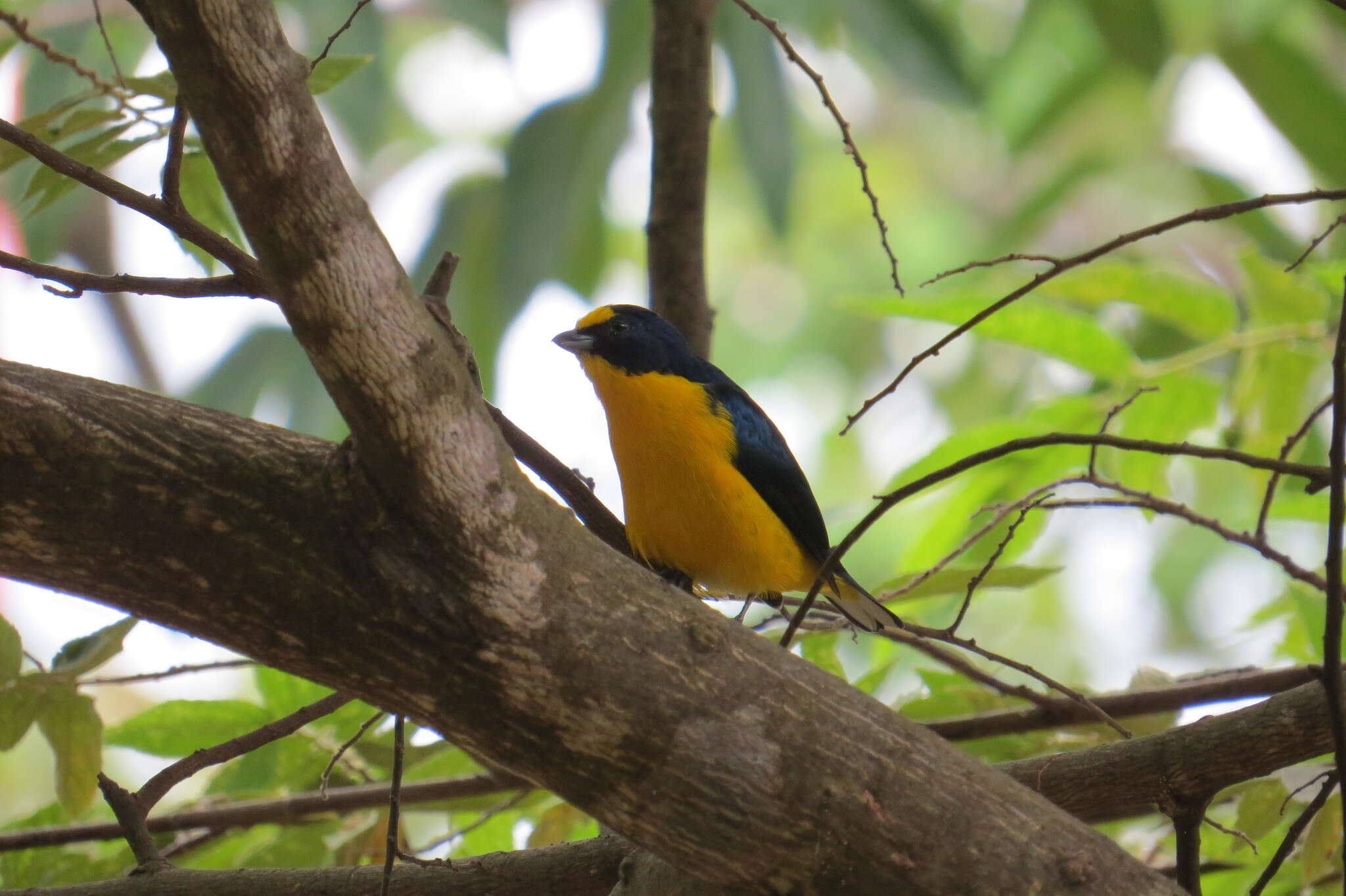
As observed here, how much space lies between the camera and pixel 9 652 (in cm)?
258

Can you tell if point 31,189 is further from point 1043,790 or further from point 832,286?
point 832,286

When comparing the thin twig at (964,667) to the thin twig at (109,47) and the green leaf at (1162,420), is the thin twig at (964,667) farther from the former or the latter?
the thin twig at (109,47)

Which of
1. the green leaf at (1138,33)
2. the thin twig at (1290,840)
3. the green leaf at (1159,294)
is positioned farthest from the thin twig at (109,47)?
the green leaf at (1138,33)

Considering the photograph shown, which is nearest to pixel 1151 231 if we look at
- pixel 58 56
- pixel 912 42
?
pixel 58 56

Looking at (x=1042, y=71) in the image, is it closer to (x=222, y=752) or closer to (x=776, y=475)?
(x=776, y=475)

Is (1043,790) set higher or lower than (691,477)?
lower

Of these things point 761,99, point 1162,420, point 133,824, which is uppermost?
point 761,99

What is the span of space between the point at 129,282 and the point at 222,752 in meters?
0.87

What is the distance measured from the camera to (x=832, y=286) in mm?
12664

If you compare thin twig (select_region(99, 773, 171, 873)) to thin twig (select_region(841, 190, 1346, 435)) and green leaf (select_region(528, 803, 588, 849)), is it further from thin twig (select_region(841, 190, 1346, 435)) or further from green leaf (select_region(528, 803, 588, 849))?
thin twig (select_region(841, 190, 1346, 435))

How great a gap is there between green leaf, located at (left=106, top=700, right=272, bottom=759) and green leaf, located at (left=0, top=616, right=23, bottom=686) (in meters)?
0.60

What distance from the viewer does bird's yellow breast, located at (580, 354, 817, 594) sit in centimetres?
344

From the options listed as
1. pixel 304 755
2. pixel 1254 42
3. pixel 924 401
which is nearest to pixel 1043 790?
pixel 304 755

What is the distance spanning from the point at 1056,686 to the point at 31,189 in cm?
232
